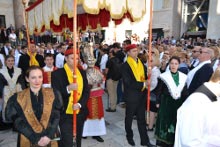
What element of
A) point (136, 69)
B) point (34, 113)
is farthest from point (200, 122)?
→ point (136, 69)

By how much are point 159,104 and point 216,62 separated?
1.93m

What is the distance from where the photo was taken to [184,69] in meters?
5.20

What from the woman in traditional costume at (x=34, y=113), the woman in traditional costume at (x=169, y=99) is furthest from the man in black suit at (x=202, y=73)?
the woman in traditional costume at (x=34, y=113)

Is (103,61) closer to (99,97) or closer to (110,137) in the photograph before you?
(99,97)

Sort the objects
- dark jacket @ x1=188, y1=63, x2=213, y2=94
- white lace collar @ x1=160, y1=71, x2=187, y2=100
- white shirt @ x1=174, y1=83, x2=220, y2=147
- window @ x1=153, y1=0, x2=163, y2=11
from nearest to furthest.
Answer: white shirt @ x1=174, y1=83, x2=220, y2=147
dark jacket @ x1=188, y1=63, x2=213, y2=94
white lace collar @ x1=160, y1=71, x2=187, y2=100
window @ x1=153, y1=0, x2=163, y2=11

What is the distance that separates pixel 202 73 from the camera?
3992 mm

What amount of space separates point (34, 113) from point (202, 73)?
2906 millimetres

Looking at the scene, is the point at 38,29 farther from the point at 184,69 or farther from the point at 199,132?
the point at 199,132


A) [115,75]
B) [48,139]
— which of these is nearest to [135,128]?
[115,75]

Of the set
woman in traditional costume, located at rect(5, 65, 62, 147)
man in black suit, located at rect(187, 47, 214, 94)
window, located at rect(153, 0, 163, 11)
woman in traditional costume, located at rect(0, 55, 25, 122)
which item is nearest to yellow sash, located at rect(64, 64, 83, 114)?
woman in traditional costume, located at rect(5, 65, 62, 147)

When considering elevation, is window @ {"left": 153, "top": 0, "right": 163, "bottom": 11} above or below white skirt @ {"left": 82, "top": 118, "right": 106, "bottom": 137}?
above

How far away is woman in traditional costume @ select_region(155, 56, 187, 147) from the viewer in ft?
13.5

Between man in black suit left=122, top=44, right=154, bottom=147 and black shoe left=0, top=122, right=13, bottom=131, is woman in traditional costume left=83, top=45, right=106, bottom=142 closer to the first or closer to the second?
man in black suit left=122, top=44, right=154, bottom=147

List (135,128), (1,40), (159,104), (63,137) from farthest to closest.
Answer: (1,40) → (135,128) → (159,104) → (63,137)
